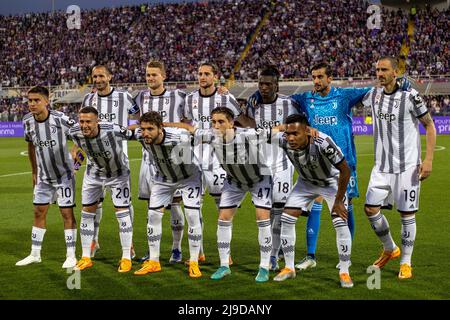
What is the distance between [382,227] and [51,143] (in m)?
3.99

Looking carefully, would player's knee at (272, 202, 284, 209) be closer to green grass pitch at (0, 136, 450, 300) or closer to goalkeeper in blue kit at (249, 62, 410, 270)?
goalkeeper in blue kit at (249, 62, 410, 270)

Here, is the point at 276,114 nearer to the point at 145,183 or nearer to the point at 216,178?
the point at 216,178

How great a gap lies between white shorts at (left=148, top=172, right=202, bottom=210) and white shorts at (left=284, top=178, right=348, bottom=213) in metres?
1.10

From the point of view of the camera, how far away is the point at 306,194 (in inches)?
267

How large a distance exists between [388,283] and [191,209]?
7.41 ft

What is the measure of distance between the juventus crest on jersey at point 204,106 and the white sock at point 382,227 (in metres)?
2.11

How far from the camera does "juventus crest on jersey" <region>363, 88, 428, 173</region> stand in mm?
6770

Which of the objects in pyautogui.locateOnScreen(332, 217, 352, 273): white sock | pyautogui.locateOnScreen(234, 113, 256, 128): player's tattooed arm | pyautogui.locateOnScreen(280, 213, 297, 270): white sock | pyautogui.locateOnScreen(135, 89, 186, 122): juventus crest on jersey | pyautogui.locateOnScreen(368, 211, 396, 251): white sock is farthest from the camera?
pyautogui.locateOnScreen(135, 89, 186, 122): juventus crest on jersey

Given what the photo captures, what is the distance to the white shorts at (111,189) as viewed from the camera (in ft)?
24.6

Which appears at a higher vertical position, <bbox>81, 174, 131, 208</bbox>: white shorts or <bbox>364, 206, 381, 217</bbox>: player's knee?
<bbox>81, 174, 131, 208</bbox>: white shorts

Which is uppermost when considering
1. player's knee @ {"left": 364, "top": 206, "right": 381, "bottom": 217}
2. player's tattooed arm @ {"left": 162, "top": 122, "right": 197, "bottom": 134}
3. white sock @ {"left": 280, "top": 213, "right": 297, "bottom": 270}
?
player's tattooed arm @ {"left": 162, "top": 122, "right": 197, "bottom": 134}

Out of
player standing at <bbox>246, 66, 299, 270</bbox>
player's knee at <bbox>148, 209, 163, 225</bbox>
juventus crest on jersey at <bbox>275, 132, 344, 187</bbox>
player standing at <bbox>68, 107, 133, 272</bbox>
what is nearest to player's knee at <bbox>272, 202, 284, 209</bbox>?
player standing at <bbox>246, 66, 299, 270</bbox>

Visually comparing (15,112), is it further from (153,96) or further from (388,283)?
(388,283)

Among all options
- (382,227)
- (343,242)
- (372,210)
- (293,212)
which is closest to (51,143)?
(293,212)
